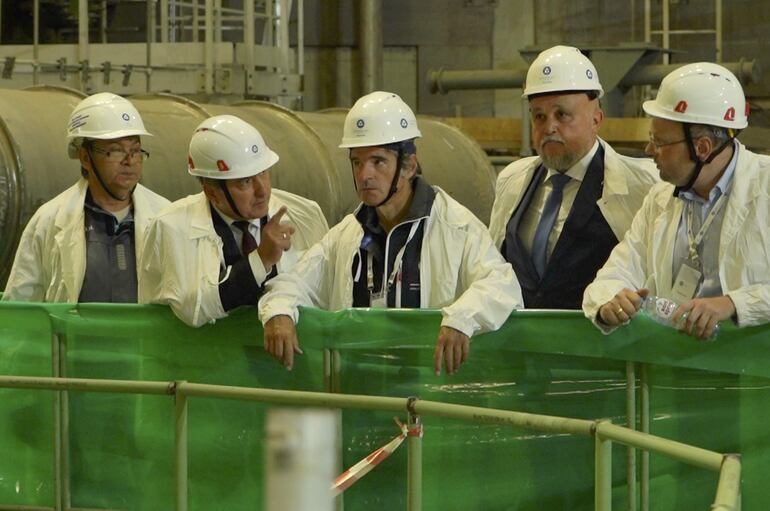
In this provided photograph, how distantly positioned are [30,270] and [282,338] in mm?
1988

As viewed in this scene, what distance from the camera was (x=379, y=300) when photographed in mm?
4828

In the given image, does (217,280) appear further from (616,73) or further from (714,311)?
(616,73)

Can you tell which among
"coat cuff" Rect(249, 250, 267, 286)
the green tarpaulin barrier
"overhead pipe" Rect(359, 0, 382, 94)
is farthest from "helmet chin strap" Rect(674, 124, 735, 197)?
"overhead pipe" Rect(359, 0, 382, 94)

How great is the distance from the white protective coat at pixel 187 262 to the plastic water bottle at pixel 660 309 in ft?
4.78

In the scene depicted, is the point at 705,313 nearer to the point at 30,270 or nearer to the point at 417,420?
the point at 417,420

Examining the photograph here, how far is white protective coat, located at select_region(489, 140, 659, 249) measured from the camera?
524 cm

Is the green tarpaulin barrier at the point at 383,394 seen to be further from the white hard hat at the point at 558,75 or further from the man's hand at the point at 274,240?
the white hard hat at the point at 558,75

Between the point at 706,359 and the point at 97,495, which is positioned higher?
the point at 706,359

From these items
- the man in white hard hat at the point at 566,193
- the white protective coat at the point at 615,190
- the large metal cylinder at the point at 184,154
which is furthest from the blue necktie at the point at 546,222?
the large metal cylinder at the point at 184,154

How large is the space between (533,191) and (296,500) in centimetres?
383

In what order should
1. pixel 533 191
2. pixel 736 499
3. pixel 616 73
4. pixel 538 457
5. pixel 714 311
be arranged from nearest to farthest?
1. pixel 736 499
2. pixel 714 311
3. pixel 538 457
4. pixel 533 191
5. pixel 616 73

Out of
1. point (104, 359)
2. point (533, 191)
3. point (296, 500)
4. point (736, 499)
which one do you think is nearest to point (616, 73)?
point (533, 191)

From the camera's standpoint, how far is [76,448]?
5043 mm

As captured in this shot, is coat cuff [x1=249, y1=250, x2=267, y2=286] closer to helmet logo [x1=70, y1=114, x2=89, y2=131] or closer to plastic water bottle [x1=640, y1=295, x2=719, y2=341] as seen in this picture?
plastic water bottle [x1=640, y1=295, x2=719, y2=341]
